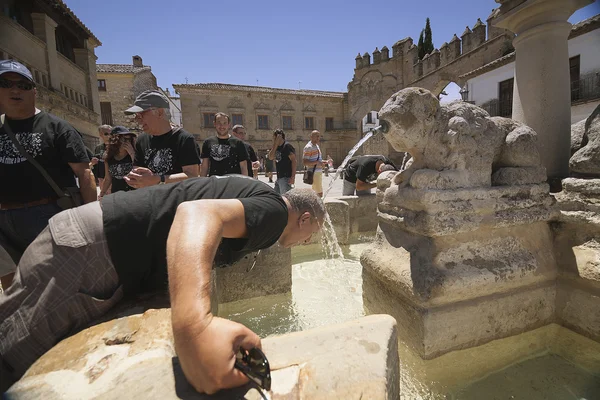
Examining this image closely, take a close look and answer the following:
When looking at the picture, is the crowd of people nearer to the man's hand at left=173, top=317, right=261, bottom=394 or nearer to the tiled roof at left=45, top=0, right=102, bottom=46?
the man's hand at left=173, top=317, right=261, bottom=394

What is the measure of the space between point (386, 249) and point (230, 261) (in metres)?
1.23

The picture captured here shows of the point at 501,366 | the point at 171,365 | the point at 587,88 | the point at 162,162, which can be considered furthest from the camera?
the point at 587,88

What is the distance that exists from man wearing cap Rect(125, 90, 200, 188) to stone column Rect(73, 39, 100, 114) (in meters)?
18.2

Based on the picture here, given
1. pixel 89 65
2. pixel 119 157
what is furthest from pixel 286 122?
pixel 119 157

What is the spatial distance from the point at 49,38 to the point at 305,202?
17.5 metres

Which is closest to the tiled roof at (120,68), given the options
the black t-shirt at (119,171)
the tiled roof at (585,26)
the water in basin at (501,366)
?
the black t-shirt at (119,171)

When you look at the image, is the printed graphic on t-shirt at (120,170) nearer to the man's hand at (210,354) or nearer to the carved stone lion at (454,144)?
the carved stone lion at (454,144)

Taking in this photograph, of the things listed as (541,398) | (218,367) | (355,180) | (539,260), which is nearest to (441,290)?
(541,398)

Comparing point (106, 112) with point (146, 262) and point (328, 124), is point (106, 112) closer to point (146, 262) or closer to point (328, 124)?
point (328, 124)

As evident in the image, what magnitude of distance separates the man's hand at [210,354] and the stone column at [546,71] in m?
2.85

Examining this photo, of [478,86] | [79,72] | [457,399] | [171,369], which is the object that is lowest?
[457,399]

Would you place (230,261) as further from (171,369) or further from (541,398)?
(541,398)

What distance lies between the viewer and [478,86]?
1764 centimetres

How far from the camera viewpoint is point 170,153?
277cm
